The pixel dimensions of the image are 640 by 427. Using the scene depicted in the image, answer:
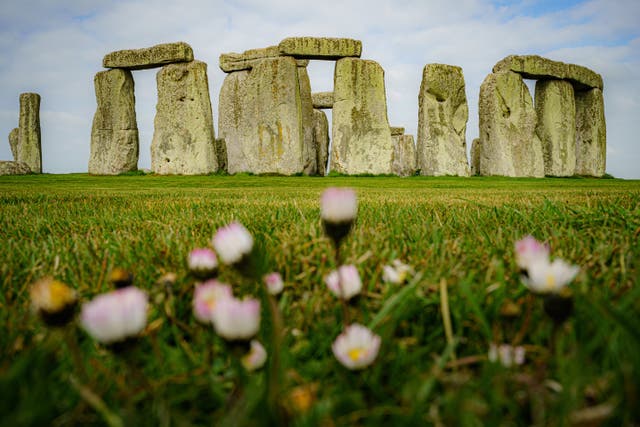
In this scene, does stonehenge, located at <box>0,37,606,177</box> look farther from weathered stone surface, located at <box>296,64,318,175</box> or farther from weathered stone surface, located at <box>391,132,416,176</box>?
weathered stone surface, located at <box>391,132,416,176</box>

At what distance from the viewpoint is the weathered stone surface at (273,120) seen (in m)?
13.2

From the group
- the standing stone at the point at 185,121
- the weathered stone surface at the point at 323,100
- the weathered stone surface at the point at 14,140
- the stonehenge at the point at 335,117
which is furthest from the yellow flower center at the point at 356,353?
the weathered stone surface at the point at 14,140

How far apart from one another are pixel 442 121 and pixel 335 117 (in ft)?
10.6

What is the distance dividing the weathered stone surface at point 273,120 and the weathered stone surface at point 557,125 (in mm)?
8155

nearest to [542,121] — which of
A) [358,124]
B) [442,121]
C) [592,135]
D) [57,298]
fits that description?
[592,135]

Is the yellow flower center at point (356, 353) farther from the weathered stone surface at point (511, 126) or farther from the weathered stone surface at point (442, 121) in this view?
the weathered stone surface at point (511, 126)

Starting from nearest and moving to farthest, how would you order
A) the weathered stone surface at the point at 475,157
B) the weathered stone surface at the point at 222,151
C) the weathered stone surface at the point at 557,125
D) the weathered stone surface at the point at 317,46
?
the weathered stone surface at the point at 317,46, the weathered stone surface at the point at 557,125, the weathered stone surface at the point at 222,151, the weathered stone surface at the point at 475,157

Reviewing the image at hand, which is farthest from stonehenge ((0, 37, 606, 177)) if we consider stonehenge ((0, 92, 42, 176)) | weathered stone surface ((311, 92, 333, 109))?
weathered stone surface ((311, 92, 333, 109))

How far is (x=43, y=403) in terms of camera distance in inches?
21.4

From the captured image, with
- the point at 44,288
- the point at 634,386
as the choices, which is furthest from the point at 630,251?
the point at 44,288

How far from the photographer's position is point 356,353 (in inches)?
27.3

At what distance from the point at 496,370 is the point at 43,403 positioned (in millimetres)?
572

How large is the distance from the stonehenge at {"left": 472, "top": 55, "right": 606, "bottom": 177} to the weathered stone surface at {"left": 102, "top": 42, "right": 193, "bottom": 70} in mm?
9117

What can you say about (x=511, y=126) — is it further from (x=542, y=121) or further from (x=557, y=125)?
(x=557, y=125)
